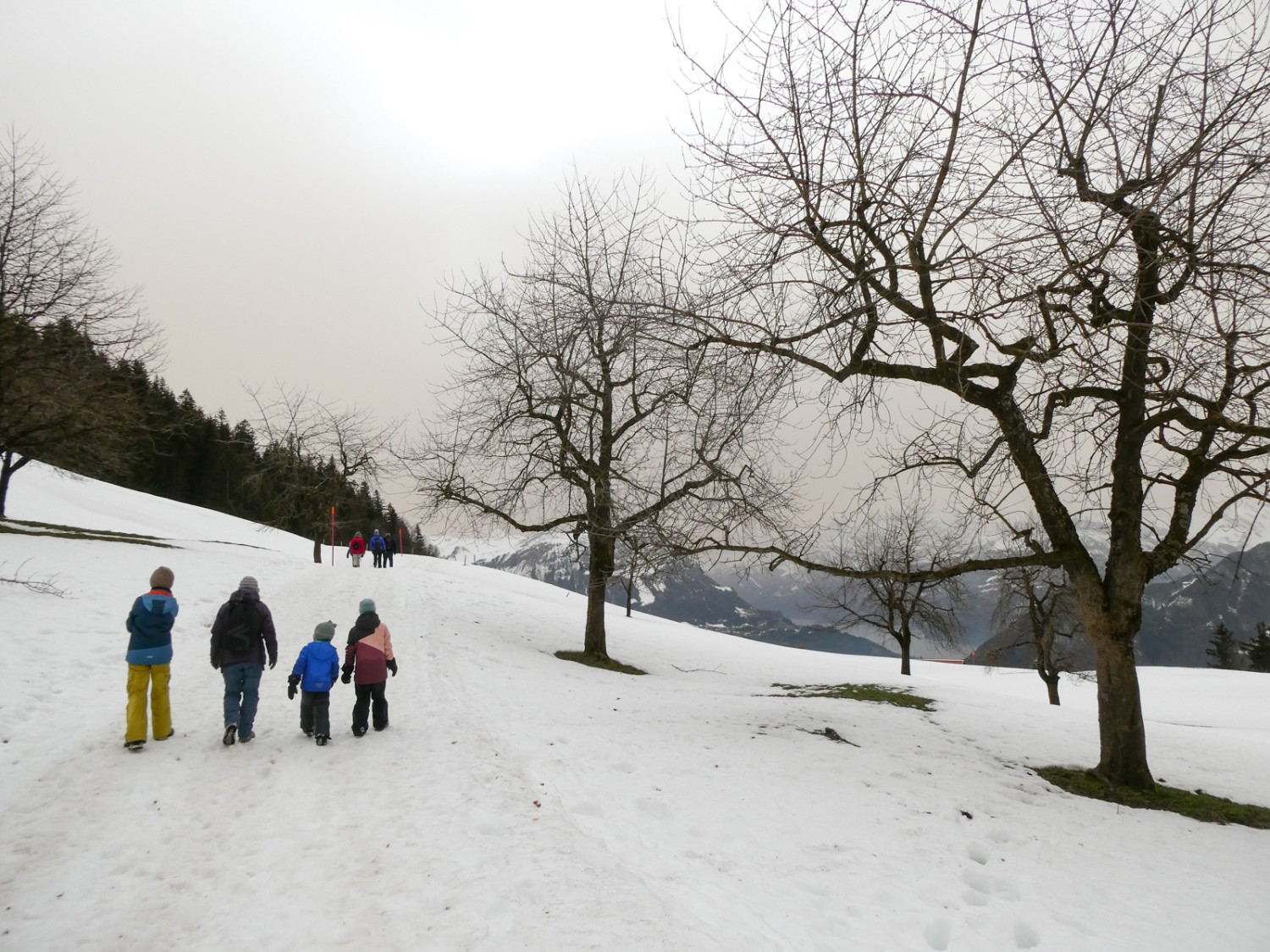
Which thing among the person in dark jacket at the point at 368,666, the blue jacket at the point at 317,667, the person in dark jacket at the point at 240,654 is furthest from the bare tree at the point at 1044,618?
the person in dark jacket at the point at 240,654

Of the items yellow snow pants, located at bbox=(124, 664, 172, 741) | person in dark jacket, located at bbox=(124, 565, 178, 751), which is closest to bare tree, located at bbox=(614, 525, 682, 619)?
person in dark jacket, located at bbox=(124, 565, 178, 751)

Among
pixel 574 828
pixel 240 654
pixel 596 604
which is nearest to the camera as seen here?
pixel 574 828

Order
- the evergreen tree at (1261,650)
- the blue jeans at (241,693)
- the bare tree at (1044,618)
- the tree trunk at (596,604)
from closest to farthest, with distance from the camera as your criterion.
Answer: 1. the blue jeans at (241,693)
2. the tree trunk at (596,604)
3. the bare tree at (1044,618)
4. the evergreen tree at (1261,650)

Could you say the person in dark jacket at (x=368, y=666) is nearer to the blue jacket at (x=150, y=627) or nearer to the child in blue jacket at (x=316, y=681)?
the child in blue jacket at (x=316, y=681)

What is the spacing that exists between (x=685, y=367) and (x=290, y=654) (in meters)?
9.44

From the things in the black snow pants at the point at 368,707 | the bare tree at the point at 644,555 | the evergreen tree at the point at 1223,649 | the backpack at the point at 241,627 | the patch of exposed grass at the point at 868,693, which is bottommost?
the evergreen tree at the point at 1223,649

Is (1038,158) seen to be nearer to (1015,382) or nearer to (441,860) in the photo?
(1015,382)

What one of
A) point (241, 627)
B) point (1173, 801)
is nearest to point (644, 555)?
point (241, 627)

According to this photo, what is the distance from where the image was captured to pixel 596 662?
1505cm

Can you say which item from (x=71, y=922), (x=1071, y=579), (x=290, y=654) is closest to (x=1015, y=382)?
(x=1071, y=579)

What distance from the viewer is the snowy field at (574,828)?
4.03 metres

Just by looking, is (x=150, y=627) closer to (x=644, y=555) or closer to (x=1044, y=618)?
(x=644, y=555)

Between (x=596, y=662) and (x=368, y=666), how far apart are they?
26.7ft

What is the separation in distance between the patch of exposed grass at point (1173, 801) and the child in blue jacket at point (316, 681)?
26.9 ft
